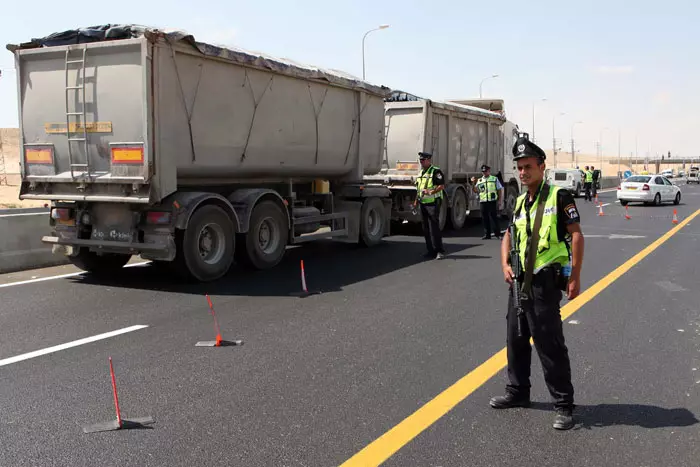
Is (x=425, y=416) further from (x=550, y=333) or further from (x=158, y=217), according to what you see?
(x=158, y=217)

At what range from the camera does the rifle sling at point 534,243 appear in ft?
13.9

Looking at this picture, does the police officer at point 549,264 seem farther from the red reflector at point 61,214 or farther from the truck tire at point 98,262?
the truck tire at point 98,262

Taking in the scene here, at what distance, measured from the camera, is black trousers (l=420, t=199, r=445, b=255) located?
1218 centimetres

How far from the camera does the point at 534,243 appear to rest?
425 cm

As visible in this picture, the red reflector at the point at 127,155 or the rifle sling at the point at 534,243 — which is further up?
the red reflector at the point at 127,155

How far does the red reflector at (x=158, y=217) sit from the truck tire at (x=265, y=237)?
5.21ft

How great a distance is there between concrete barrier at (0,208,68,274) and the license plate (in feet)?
6.54

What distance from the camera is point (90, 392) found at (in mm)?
4887

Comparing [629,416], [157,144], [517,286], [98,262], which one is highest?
[157,144]

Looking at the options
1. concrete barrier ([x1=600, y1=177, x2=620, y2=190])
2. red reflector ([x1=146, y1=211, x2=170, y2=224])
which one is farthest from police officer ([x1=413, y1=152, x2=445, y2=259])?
concrete barrier ([x1=600, y1=177, x2=620, y2=190])

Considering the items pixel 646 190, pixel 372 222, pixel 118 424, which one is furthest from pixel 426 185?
pixel 646 190

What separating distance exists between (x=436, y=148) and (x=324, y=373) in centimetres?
1247

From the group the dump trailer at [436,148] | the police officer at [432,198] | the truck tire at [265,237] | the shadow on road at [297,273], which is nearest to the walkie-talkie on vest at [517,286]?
the shadow on road at [297,273]

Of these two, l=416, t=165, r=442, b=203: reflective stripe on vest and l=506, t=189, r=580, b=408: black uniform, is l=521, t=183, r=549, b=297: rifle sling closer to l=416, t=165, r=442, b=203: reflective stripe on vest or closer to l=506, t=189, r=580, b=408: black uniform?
l=506, t=189, r=580, b=408: black uniform
